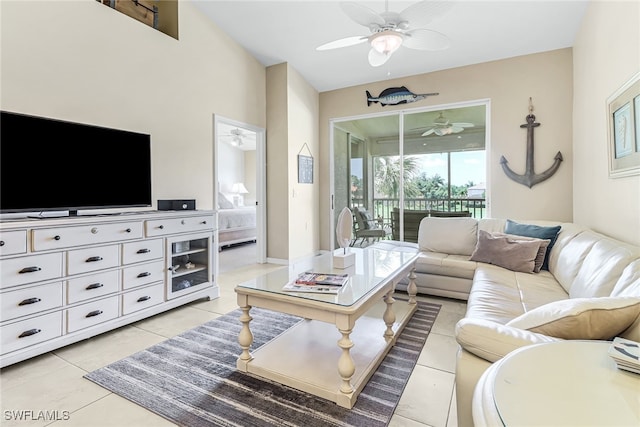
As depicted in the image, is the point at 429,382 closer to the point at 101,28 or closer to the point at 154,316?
the point at 154,316

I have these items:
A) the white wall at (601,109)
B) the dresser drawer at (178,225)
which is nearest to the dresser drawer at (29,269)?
the dresser drawer at (178,225)

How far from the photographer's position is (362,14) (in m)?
2.36

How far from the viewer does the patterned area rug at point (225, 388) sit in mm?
1509

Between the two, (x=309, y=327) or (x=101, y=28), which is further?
(x=101, y=28)

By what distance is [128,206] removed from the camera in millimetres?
2783

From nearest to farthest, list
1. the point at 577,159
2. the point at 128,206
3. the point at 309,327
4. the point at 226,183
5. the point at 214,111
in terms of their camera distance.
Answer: the point at 309,327, the point at 128,206, the point at 577,159, the point at 214,111, the point at 226,183

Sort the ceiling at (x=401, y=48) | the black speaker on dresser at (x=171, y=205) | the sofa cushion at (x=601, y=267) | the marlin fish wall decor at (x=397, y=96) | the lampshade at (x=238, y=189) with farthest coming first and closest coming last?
1. the lampshade at (x=238, y=189)
2. the marlin fish wall decor at (x=397, y=96)
3. the ceiling at (x=401, y=48)
4. the black speaker on dresser at (x=171, y=205)
5. the sofa cushion at (x=601, y=267)

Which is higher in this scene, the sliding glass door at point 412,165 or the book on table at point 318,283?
the sliding glass door at point 412,165

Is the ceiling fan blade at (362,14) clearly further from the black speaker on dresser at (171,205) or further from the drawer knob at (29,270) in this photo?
the drawer knob at (29,270)

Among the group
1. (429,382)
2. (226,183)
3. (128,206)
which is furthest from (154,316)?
(226,183)

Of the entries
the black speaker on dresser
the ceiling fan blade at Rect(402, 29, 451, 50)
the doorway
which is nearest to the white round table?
the ceiling fan blade at Rect(402, 29, 451, 50)

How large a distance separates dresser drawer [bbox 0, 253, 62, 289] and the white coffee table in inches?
50.4

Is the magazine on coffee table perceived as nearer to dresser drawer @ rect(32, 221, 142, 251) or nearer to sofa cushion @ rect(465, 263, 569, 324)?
sofa cushion @ rect(465, 263, 569, 324)

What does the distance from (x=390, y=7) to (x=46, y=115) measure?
340cm
